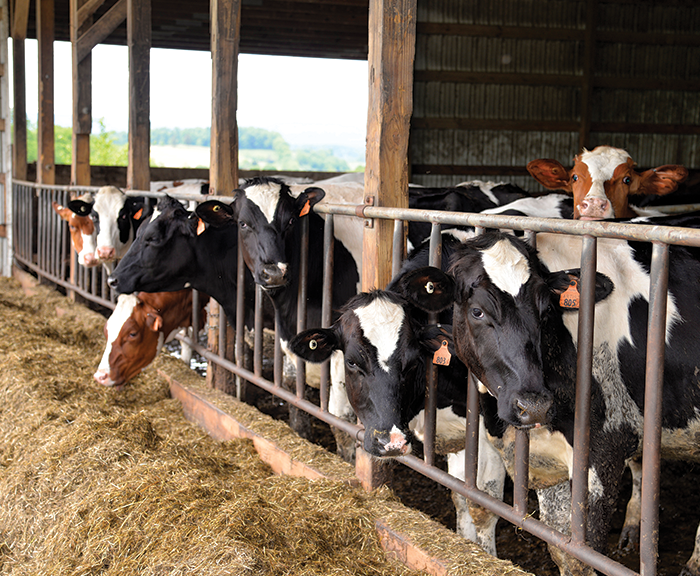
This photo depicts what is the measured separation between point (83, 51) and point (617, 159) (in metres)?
6.23

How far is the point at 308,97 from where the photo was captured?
7244 cm

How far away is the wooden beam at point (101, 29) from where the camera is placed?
25.6 feet

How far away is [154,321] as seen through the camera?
5.16 metres

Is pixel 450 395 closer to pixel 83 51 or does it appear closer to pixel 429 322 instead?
pixel 429 322

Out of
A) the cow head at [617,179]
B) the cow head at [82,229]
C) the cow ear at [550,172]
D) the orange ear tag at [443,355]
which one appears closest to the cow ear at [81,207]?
the cow head at [82,229]

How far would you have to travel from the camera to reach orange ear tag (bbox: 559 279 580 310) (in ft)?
8.00

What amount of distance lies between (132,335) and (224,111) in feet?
5.60

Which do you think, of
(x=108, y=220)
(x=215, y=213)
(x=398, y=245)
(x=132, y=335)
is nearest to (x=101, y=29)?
(x=108, y=220)

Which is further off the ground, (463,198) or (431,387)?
(463,198)

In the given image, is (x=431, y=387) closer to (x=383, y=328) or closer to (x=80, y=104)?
(x=383, y=328)

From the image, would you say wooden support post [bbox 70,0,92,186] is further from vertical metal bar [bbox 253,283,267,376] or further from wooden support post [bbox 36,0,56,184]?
vertical metal bar [bbox 253,283,267,376]

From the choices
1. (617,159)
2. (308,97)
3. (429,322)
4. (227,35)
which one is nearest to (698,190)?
(617,159)

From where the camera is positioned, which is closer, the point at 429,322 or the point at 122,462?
the point at 429,322

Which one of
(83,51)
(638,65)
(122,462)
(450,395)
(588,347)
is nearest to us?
(588,347)
